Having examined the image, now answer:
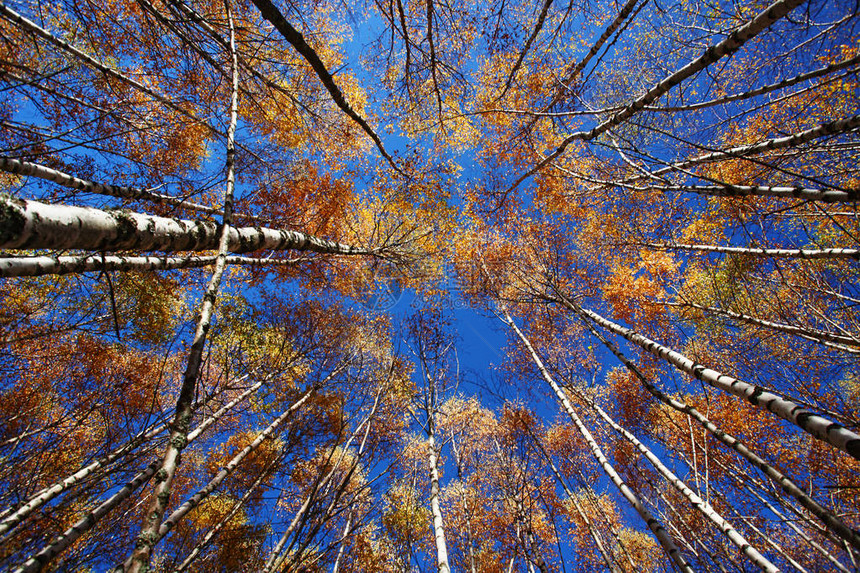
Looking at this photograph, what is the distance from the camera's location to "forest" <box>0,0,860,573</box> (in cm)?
427

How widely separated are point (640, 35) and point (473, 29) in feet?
15.6

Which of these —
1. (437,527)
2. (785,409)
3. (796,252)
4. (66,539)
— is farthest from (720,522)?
(66,539)

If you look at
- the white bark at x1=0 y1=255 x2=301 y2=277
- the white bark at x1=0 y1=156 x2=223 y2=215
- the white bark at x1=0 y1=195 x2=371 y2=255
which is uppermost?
the white bark at x1=0 y1=156 x2=223 y2=215

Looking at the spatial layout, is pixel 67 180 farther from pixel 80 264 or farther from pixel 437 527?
pixel 437 527

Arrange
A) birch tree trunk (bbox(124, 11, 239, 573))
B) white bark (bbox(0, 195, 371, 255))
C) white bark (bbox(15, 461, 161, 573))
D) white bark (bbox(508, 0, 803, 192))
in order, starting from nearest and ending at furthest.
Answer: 1. birch tree trunk (bbox(124, 11, 239, 573))
2. white bark (bbox(0, 195, 371, 255))
3. white bark (bbox(508, 0, 803, 192))
4. white bark (bbox(15, 461, 161, 573))

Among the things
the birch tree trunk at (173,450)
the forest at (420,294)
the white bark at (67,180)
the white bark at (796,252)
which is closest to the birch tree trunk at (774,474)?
the forest at (420,294)

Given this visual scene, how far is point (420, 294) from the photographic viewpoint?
11.0 m

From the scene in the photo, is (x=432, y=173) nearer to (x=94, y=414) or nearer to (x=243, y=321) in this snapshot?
(x=243, y=321)

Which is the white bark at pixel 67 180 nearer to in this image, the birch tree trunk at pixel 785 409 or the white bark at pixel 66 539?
the white bark at pixel 66 539

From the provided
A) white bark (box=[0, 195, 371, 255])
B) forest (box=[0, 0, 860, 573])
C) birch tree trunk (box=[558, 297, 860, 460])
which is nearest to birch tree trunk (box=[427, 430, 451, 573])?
forest (box=[0, 0, 860, 573])

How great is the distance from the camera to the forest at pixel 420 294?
4.27m

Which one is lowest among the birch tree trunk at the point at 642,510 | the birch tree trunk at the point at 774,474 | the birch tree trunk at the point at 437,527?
the birch tree trunk at the point at 437,527

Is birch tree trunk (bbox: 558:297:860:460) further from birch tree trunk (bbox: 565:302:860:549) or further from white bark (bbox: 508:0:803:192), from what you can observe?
white bark (bbox: 508:0:803:192)

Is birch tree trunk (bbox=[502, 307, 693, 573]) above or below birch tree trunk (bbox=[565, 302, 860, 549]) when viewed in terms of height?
below
